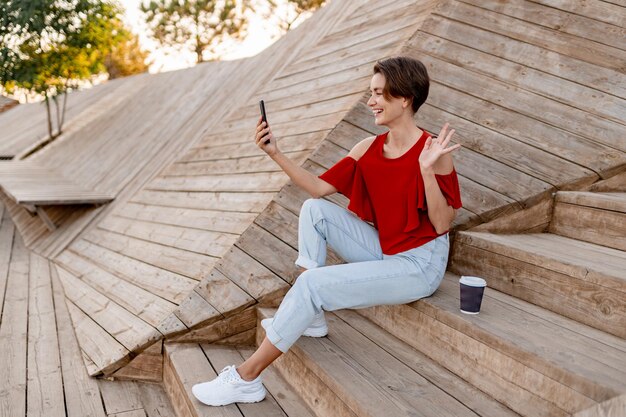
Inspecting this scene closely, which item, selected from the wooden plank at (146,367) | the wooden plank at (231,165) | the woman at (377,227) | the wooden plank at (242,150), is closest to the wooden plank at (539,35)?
the wooden plank at (242,150)

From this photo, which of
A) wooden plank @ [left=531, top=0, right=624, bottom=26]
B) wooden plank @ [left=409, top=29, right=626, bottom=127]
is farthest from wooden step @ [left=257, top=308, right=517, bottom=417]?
wooden plank @ [left=531, top=0, right=624, bottom=26]

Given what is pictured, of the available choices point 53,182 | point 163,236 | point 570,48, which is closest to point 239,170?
point 163,236

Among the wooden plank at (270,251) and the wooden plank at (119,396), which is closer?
the wooden plank at (119,396)

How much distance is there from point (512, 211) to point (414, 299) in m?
0.92

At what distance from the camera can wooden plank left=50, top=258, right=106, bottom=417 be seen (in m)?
2.58

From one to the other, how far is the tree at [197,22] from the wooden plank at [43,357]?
1303 inches

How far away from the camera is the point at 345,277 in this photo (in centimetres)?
215

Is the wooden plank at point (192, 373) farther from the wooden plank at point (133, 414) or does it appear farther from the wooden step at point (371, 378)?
the wooden step at point (371, 378)

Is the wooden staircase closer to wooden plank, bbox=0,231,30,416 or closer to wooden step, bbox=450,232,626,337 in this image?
wooden step, bbox=450,232,626,337

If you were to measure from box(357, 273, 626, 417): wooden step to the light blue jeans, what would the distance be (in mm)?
146

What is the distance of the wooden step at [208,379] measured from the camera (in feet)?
7.46

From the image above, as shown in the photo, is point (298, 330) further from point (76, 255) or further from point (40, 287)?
point (76, 255)

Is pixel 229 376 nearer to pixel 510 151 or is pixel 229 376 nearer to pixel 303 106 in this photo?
pixel 510 151

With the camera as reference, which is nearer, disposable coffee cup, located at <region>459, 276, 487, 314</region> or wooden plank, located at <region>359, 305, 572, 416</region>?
wooden plank, located at <region>359, 305, 572, 416</region>
